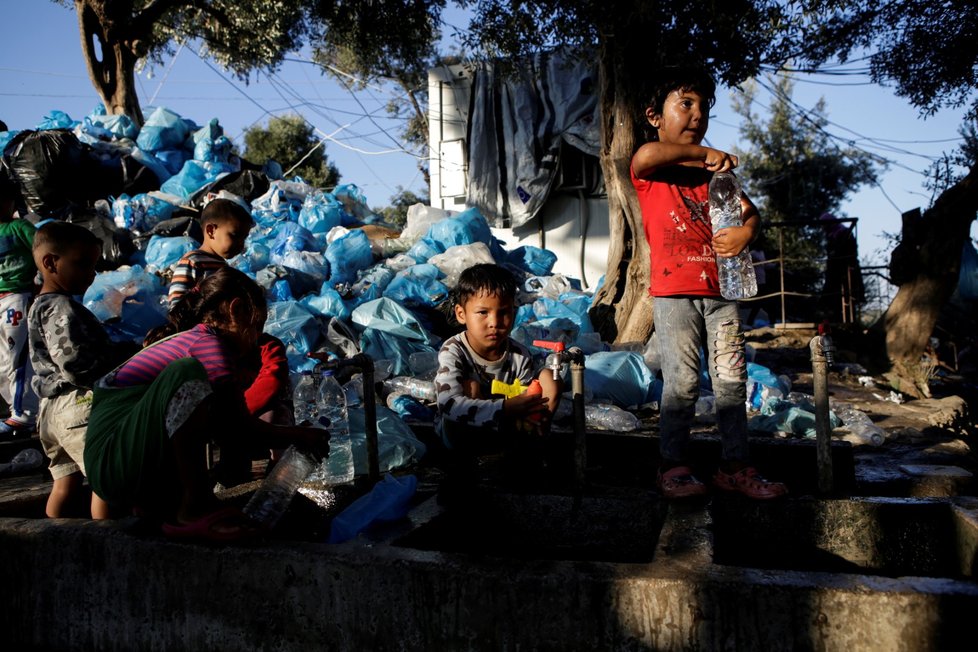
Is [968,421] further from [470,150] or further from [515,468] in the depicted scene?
[470,150]

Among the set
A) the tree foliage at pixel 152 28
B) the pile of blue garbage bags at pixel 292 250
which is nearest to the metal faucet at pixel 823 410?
the pile of blue garbage bags at pixel 292 250

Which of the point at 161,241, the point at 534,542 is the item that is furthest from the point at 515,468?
the point at 161,241

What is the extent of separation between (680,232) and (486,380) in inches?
41.3

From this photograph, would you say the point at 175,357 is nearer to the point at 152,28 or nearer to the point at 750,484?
the point at 750,484

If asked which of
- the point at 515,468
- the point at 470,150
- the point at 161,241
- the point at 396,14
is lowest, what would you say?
the point at 515,468

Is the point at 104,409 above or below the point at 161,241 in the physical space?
below

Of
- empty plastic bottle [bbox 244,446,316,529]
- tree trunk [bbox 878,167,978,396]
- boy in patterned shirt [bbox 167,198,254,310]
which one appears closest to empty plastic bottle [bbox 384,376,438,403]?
boy in patterned shirt [bbox 167,198,254,310]

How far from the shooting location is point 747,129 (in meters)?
22.5

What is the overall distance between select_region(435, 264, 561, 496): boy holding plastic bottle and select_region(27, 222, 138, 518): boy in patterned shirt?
4.57 feet

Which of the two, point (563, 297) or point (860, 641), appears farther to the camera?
point (563, 297)

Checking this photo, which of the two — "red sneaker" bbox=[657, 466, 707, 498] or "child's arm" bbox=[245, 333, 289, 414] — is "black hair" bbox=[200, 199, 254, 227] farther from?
"red sneaker" bbox=[657, 466, 707, 498]

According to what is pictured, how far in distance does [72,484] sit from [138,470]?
0.86 meters

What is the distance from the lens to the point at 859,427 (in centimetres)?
479

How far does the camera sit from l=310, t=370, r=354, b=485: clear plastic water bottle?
345 centimetres
